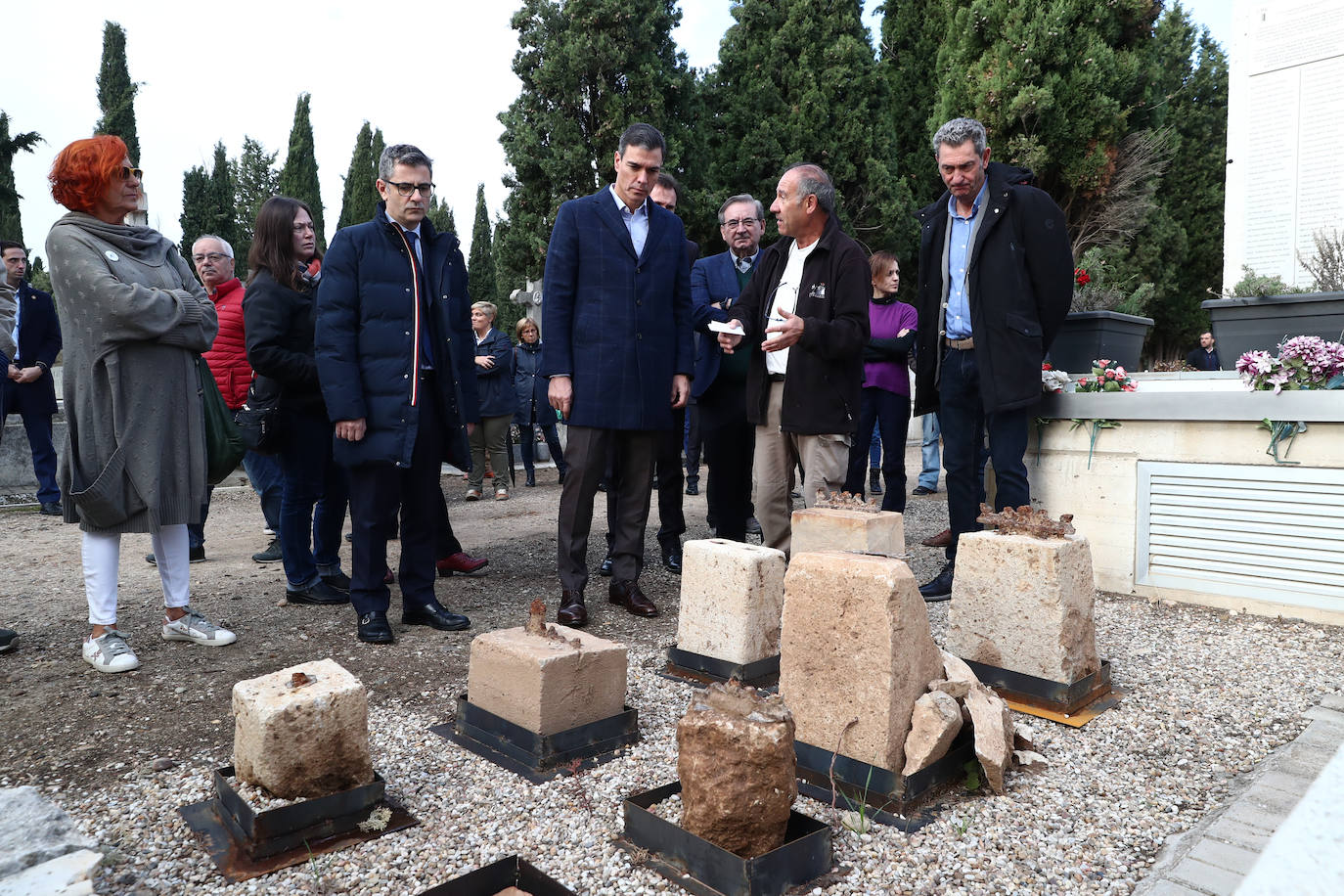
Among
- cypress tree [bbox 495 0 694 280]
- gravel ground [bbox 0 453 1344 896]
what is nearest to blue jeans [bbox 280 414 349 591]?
gravel ground [bbox 0 453 1344 896]

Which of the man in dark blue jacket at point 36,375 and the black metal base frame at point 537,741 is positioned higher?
the man in dark blue jacket at point 36,375

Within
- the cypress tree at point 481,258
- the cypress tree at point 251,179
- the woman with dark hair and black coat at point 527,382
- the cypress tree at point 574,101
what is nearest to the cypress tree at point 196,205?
the cypress tree at point 251,179

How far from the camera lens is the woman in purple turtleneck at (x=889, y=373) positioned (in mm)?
6938

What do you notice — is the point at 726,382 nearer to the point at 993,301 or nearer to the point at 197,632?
the point at 993,301

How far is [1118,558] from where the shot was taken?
5078 millimetres

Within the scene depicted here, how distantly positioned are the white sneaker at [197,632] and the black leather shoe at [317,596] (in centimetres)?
75

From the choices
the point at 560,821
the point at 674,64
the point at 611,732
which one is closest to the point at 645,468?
the point at 611,732

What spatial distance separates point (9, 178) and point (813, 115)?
2224cm

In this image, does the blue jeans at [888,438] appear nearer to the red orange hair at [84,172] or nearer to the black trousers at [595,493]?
the black trousers at [595,493]

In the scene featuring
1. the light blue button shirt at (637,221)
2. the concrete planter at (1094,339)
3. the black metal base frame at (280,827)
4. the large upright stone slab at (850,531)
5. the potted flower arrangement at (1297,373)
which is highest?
the light blue button shirt at (637,221)

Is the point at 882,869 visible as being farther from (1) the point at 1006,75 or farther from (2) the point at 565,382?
(1) the point at 1006,75

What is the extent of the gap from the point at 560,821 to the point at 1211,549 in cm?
400

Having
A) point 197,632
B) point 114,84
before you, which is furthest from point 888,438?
point 114,84

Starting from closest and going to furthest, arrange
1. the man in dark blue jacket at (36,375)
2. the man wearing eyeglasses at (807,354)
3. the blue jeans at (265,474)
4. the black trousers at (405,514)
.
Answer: the black trousers at (405,514) < the man wearing eyeglasses at (807,354) < the blue jeans at (265,474) < the man in dark blue jacket at (36,375)
